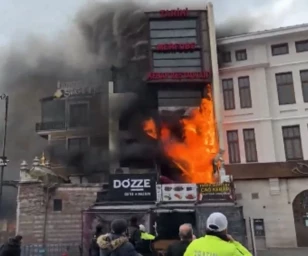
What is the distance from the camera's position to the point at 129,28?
33.0 m

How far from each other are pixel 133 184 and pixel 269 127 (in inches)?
420

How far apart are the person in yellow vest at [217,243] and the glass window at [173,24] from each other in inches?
1061

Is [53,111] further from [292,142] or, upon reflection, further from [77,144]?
[292,142]

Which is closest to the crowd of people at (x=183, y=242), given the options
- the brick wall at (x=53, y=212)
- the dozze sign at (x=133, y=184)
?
the dozze sign at (x=133, y=184)

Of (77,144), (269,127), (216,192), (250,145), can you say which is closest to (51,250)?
(216,192)

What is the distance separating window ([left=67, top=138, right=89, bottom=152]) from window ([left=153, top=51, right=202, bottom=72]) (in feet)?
29.2

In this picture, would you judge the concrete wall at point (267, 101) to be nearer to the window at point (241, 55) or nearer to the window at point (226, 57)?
the window at point (241, 55)

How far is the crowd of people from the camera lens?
10.5 ft

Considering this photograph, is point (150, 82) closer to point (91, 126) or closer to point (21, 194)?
point (91, 126)

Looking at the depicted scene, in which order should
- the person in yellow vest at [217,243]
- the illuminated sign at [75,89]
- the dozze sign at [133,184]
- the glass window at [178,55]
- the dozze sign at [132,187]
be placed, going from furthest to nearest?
the illuminated sign at [75,89]
the glass window at [178,55]
the dozze sign at [133,184]
the dozze sign at [132,187]
the person in yellow vest at [217,243]

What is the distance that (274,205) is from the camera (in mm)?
24953

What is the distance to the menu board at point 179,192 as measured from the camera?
70.7ft

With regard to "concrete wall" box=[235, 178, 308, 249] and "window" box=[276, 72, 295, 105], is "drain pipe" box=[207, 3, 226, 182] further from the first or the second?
"window" box=[276, 72, 295, 105]

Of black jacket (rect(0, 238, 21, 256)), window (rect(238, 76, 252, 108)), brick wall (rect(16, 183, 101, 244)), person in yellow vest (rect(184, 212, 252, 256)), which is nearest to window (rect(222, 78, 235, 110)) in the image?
window (rect(238, 76, 252, 108))
